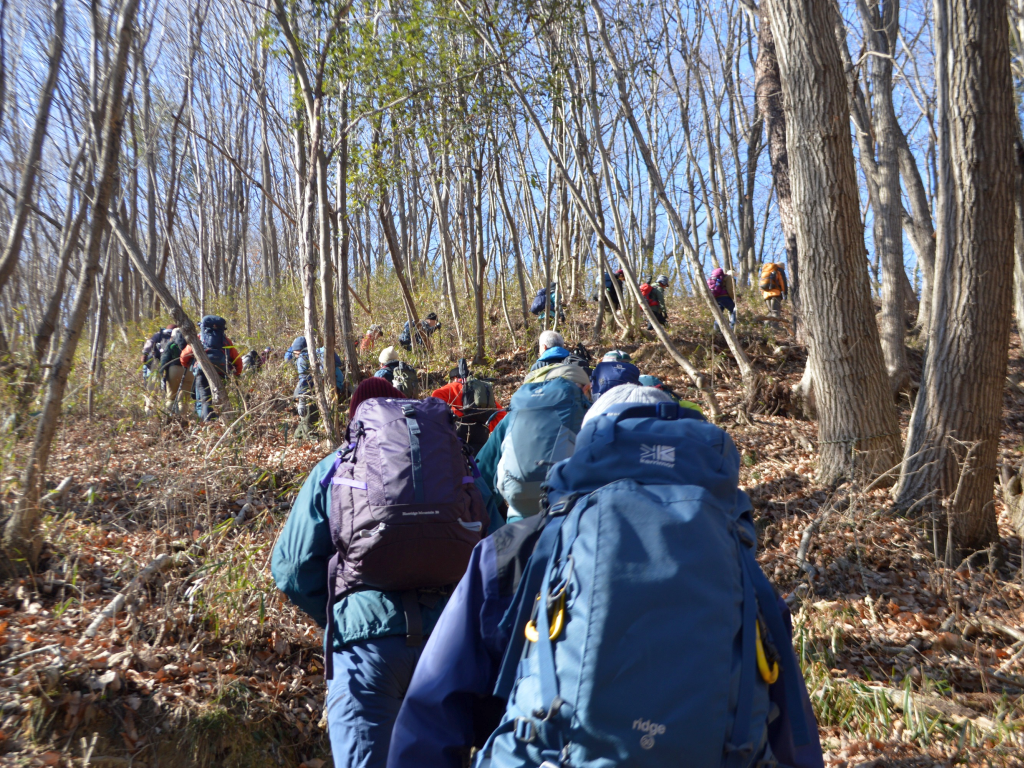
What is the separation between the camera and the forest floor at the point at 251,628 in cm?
310

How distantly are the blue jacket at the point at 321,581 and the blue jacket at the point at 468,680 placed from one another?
0.78m

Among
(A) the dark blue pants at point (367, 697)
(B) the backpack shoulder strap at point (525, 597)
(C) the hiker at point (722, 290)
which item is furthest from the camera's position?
(C) the hiker at point (722, 290)

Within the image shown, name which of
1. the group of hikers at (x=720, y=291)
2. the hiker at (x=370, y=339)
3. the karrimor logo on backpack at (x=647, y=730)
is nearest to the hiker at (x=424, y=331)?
the hiker at (x=370, y=339)

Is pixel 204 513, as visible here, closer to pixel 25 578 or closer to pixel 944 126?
pixel 25 578

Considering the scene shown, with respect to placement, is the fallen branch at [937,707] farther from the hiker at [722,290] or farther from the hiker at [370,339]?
the hiker at [370,339]

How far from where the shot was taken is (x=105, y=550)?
14.5ft

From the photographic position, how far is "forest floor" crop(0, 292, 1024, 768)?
3096 millimetres

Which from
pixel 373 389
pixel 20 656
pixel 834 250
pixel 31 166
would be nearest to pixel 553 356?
pixel 373 389

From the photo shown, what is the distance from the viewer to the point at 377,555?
7.20ft

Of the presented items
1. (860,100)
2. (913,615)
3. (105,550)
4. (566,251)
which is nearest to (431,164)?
(566,251)

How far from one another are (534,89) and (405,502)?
8.34 m

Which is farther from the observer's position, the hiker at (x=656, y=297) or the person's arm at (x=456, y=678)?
the hiker at (x=656, y=297)

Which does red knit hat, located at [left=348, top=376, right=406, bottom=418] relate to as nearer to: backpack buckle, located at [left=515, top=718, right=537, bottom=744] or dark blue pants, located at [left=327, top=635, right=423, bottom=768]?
dark blue pants, located at [left=327, top=635, right=423, bottom=768]

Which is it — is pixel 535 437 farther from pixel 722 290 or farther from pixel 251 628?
pixel 722 290
